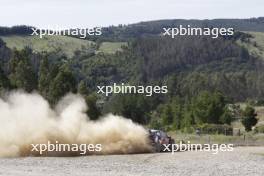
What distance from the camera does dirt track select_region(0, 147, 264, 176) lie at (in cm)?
3119

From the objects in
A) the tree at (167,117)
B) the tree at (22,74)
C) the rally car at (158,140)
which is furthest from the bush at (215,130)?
the tree at (167,117)

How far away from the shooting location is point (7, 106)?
4378 cm

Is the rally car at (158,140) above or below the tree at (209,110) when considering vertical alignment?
above

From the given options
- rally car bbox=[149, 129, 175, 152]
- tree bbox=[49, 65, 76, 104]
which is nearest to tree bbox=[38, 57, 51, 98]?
tree bbox=[49, 65, 76, 104]

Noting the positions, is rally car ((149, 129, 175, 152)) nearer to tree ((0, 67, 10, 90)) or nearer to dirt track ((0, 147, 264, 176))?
dirt track ((0, 147, 264, 176))

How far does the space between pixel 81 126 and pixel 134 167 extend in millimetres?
11148

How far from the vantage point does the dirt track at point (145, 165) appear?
1228 inches

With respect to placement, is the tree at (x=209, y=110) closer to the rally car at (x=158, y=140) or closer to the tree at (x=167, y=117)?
the tree at (x=167, y=117)

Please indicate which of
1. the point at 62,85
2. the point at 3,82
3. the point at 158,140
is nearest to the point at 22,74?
the point at 3,82

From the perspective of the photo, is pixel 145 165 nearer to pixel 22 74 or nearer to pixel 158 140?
pixel 158 140

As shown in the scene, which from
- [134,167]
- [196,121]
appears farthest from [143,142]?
[196,121]

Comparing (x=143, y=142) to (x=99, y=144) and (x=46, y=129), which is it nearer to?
(x=99, y=144)

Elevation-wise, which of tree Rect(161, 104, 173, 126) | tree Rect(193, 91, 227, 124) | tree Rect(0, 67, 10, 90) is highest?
tree Rect(0, 67, 10, 90)

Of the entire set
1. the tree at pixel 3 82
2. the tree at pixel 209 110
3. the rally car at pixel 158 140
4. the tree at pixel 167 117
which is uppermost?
the tree at pixel 3 82
